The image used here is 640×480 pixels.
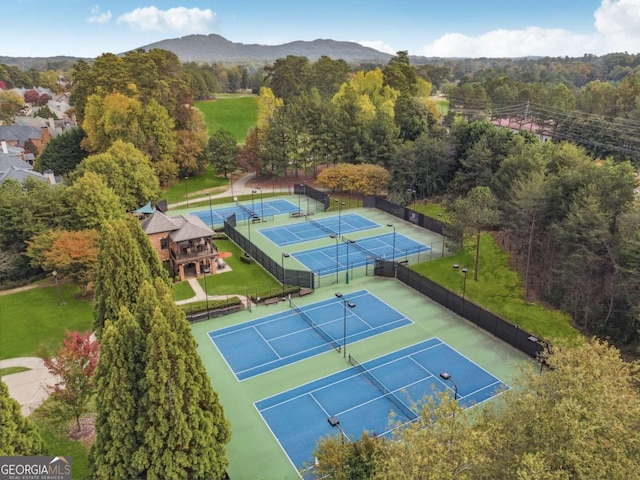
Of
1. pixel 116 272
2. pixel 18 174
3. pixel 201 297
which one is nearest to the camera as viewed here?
pixel 116 272

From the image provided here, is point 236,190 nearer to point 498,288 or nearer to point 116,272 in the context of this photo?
point 498,288

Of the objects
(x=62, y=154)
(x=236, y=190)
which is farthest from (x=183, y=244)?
(x=62, y=154)

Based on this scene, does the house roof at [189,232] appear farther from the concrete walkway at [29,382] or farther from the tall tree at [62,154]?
the tall tree at [62,154]

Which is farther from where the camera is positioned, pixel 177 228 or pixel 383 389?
pixel 177 228

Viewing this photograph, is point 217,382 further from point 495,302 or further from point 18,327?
point 495,302

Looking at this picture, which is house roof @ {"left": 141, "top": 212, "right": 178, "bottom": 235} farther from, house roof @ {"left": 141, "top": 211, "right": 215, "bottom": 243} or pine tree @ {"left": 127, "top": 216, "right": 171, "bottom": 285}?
pine tree @ {"left": 127, "top": 216, "right": 171, "bottom": 285}

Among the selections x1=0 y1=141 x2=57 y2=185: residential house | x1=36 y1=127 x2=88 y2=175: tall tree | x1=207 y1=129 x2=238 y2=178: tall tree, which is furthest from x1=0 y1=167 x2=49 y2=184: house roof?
x1=207 y1=129 x2=238 y2=178: tall tree
